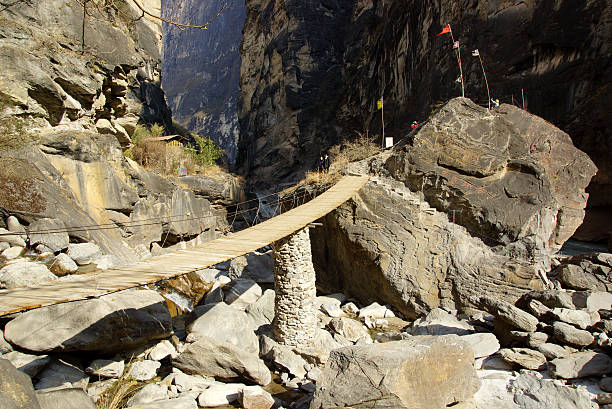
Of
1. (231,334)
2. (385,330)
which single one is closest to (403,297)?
(385,330)

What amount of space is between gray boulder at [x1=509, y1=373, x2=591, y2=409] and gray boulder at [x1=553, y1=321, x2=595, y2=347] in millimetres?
1036

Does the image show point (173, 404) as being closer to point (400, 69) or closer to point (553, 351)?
point (553, 351)

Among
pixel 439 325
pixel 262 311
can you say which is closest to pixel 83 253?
pixel 262 311

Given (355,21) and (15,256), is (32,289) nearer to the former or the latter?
(15,256)

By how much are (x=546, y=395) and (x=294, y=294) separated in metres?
3.77

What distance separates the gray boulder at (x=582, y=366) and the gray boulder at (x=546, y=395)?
0.33m

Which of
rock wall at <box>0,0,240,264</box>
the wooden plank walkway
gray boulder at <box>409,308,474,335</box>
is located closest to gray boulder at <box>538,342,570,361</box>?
gray boulder at <box>409,308,474,335</box>

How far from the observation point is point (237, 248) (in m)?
4.97

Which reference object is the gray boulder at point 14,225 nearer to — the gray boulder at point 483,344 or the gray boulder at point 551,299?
the gray boulder at point 483,344

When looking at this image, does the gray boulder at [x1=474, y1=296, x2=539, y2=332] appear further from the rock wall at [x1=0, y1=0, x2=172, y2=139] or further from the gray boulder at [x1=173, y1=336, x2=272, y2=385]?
the rock wall at [x1=0, y1=0, x2=172, y2=139]

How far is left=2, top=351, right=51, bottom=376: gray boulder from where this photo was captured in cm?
431

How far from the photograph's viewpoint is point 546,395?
368 cm

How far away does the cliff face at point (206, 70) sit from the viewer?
188ft

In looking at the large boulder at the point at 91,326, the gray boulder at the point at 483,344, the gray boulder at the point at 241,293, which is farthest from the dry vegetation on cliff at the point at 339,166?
the large boulder at the point at 91,326
